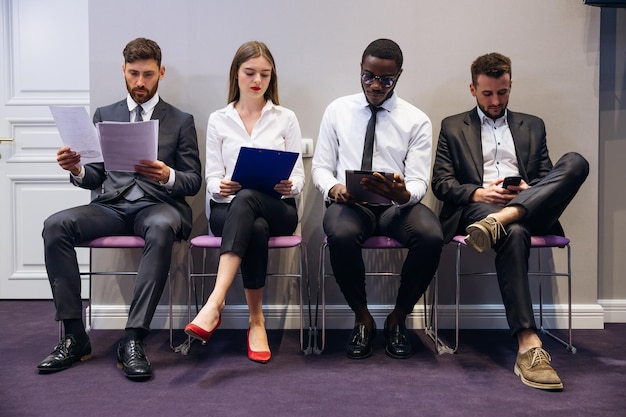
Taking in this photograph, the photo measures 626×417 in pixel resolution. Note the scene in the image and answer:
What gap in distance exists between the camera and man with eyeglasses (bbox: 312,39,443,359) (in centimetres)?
243

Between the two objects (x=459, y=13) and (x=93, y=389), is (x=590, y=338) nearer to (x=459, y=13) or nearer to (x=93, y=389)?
(x=459, y=13)

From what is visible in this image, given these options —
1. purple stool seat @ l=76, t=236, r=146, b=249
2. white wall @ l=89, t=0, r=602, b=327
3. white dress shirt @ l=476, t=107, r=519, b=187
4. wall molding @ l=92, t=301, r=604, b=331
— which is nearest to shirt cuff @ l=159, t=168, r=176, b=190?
purple stool seat @ l=76, t=236, r=146, b=249

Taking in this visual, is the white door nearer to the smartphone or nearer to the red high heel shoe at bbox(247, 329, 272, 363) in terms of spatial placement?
the red high heel shoe at bbox(247, 329, 272, 363)

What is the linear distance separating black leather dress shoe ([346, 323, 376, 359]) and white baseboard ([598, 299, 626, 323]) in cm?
143

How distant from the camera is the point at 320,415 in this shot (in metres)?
1.82

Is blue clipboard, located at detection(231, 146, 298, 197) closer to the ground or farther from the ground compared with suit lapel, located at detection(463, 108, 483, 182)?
closer to the ground

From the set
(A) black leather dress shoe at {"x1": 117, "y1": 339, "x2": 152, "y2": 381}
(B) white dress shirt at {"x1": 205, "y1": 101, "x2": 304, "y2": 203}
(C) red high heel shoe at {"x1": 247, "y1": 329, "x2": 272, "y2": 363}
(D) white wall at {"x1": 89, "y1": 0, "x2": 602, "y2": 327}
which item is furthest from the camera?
(D) white wall at {"x1": 89, "y1": 0, "x2": 602, "y2": 327}

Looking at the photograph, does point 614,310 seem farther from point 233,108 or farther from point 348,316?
point 233,108

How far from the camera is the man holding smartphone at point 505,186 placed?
2.24m

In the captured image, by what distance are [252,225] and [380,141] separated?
0.74 metres

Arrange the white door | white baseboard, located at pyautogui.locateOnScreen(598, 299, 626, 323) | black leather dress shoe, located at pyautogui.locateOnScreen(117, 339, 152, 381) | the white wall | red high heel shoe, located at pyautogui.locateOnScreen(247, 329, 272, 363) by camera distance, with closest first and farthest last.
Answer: black leather dress shoe, located at pyautogui.locateOnScreen(117, 339, 152, 381) → red high heel shoe, located at pyautogui.locateOnScreen(247, 329, 272, 363) → the white wall → white baseboard, located at pyautogui.locateOnScreen(598, 299, 626, 323) → the white door

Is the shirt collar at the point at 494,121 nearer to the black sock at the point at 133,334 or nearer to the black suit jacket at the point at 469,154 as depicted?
the black suit jacket at the point at 469,154

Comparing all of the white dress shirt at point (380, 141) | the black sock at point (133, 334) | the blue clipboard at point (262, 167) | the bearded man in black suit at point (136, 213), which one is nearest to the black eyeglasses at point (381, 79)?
the white dress shirt at point (380, 141)

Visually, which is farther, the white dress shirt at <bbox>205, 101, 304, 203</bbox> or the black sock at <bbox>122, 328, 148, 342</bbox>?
the white dress shirt at <bbox>205, 101, 304, 203</bbox>
